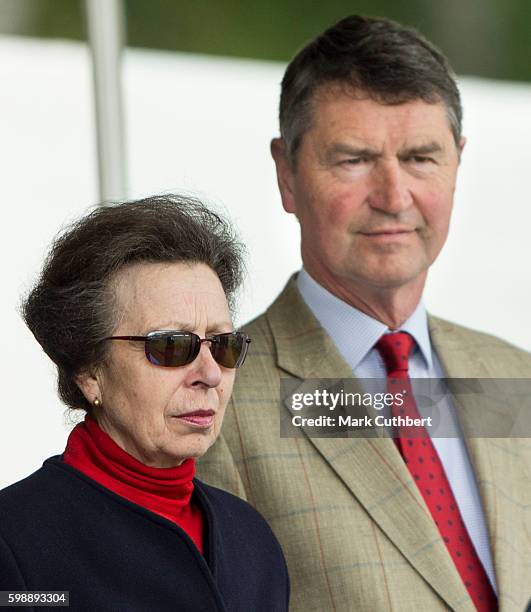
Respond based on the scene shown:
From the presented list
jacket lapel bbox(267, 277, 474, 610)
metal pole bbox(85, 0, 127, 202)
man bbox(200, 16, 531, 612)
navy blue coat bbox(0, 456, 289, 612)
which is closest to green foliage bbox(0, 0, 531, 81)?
metal pole bbox(85, 0, 127, 202)

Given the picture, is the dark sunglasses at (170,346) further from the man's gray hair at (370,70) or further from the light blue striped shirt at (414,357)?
the man's gray hair at (370,70)

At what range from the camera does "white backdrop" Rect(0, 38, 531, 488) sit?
4602mm

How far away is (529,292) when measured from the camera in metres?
5.39

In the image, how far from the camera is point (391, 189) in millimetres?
2797

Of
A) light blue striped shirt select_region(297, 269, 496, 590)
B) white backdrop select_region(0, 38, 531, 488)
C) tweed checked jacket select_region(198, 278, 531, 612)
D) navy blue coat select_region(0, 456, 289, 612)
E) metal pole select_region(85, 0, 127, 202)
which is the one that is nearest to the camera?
navy blue coat select_region(0, 456, 289, 612)

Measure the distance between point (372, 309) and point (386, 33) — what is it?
70cm

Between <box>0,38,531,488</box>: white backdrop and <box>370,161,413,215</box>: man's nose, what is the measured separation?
5.45 feet

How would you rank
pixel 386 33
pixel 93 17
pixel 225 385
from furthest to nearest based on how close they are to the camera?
pixel 93 17, pixel 386 33, pixel 225 385

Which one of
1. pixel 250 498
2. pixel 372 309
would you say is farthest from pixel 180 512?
pixel 372 309

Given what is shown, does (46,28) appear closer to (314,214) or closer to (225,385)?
(314,214)

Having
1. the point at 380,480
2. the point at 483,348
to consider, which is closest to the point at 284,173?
the point at 483,348

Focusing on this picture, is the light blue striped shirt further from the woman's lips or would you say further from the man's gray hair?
the woman's lips

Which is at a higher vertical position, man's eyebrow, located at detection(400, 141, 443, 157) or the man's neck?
man's eyebrow, located at detection(400, 141, 443, 157)

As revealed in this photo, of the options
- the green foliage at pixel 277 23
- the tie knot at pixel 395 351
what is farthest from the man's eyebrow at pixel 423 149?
the green foliage at pixel 277 23
